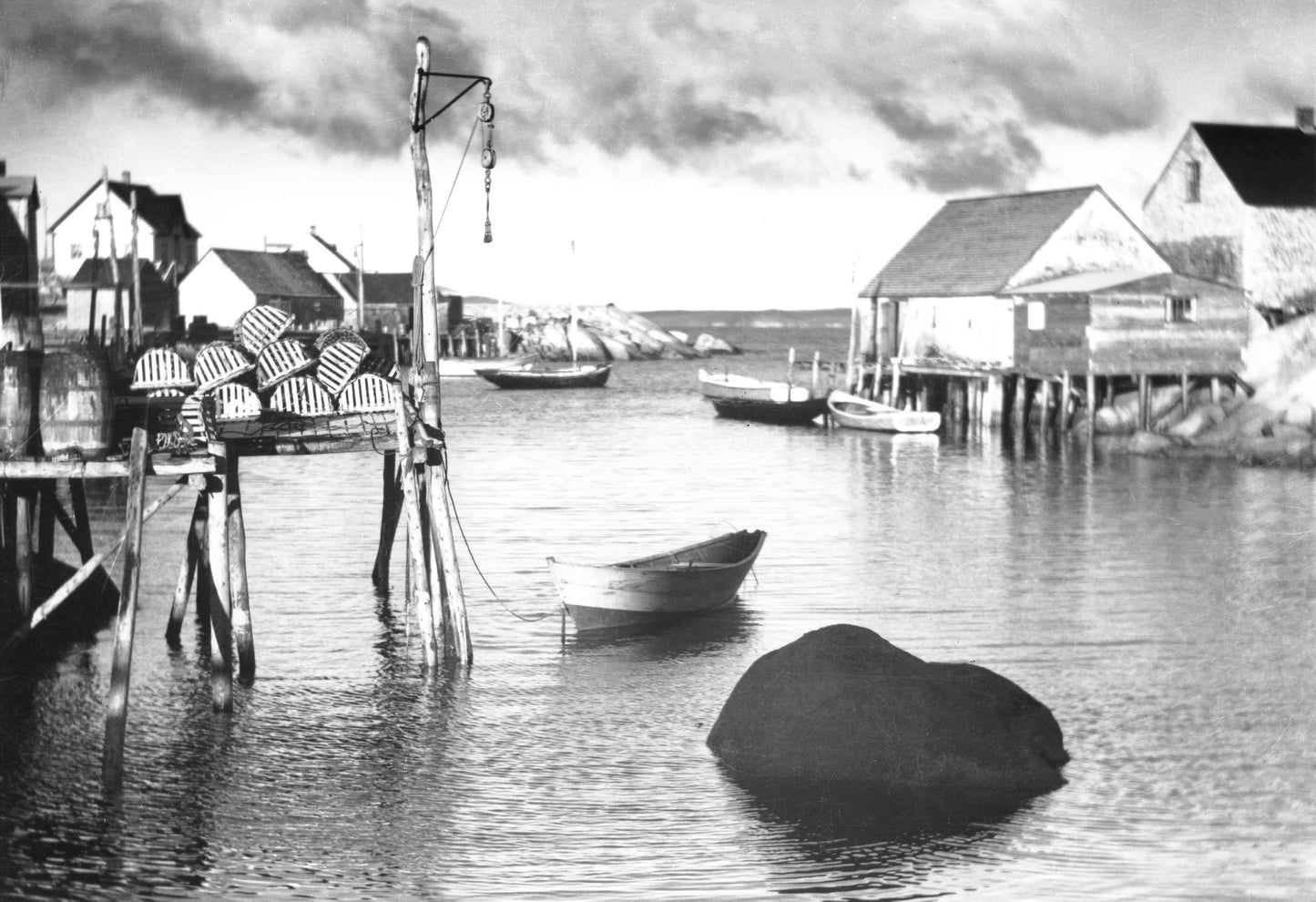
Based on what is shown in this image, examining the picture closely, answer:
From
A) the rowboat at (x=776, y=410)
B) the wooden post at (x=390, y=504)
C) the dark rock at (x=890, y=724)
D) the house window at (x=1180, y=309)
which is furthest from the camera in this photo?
the rowboat at (x=776, y=410)

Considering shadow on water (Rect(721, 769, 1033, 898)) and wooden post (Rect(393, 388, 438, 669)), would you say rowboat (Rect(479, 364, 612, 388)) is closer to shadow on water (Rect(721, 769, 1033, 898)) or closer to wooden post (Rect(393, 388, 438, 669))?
wooden post (Rect(393, 388, 438, 669))

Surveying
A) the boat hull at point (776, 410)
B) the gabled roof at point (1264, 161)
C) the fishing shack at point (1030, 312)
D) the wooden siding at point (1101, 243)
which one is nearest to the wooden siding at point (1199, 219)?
the gabled roof at point (1264, 161)

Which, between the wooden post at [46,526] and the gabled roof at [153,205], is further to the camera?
the gabled roof at [153,205]

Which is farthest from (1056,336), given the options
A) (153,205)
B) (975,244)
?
(153,205)

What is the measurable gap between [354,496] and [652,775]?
26074 millimetres

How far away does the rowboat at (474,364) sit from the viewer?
107 metres

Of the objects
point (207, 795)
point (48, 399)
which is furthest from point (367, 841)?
point (48, 399)

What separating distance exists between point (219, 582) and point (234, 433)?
2189 millimetres

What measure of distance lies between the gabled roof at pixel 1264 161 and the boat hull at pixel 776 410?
689 inches

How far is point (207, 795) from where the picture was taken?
44.3 ft

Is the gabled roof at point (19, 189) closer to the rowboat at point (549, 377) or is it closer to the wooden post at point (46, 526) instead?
the wooden post at point (46, 526)

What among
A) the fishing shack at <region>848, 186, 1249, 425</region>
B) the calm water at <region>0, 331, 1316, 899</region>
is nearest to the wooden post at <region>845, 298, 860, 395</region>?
Result: the fishing shack at <region>848, 186, 1249, 425</region>

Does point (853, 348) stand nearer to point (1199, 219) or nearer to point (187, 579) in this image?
point (1199, 219)

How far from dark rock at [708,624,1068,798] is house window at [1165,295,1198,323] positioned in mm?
39392
